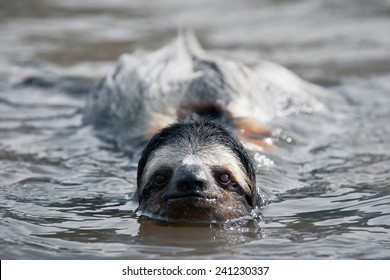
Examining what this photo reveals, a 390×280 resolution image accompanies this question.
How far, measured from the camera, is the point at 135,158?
916 cm

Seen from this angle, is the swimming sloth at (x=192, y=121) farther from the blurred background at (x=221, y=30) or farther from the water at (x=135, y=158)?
the blurred background at (x=221, y=30)

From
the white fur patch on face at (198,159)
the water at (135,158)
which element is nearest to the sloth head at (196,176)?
the white fur patch on face at (198,159)

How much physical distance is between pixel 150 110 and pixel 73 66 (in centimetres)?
458

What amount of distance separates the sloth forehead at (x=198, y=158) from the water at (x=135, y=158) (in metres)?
0.40

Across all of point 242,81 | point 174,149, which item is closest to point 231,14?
point 242,81

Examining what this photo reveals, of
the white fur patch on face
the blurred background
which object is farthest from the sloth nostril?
the blurred background

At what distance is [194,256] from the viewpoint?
616 centimetres

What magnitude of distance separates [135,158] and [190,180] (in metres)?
2.65

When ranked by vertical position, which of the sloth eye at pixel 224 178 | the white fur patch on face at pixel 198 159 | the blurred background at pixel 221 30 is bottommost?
the sloth eye at pixel 224 178

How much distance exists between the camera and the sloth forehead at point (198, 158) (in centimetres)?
695

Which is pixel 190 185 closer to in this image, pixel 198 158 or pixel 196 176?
pixel 196 176

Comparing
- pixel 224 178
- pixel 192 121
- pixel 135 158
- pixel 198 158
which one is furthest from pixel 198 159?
pixel 135 158

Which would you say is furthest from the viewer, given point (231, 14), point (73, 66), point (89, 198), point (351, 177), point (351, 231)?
point (231, 14)
